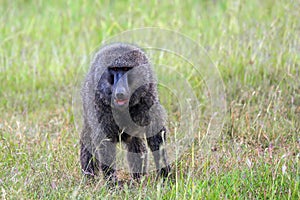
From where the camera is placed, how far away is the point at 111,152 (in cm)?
450

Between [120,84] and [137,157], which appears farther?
[137,157]

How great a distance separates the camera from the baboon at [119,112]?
4.30 m

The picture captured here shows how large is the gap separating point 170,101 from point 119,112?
5.55 ft

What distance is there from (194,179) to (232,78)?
2.27 meters

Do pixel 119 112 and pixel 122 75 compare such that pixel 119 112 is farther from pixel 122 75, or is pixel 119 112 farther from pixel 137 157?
pixel 137 157

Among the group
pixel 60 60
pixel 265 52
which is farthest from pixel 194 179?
pixel 60 60

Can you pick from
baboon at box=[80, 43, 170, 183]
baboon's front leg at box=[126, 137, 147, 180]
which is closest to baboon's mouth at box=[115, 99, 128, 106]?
baboon at box=[80, 43, 170, 183]

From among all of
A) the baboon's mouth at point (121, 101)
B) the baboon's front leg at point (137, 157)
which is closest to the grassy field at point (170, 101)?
the baboon's front leg at point (137, 157)

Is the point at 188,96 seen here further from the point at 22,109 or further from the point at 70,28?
the point at 70,28

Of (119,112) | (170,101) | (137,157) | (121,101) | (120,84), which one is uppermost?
(120,84)

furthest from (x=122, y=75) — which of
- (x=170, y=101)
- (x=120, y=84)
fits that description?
(x=170, y=101)

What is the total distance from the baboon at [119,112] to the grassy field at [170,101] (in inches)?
7.2

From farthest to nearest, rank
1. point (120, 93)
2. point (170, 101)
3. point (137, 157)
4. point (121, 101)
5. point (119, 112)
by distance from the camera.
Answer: point (170, 101) < point (137, 157) < point (119, 112) < point (121, 101) < point (120, 93)

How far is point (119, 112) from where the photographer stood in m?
4.39
